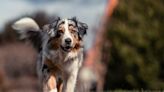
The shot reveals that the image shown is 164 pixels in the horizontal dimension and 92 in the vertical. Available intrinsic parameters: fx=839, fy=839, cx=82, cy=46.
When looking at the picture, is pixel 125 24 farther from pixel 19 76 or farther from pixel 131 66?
pixel 19 76

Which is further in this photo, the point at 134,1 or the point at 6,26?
the point at 6,26

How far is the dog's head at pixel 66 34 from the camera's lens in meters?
14.4

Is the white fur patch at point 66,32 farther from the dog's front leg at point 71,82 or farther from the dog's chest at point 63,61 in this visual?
the dog's front leg at point 71,82

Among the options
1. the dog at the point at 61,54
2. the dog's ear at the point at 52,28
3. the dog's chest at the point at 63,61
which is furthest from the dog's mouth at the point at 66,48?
the dog's ear at the point at 52,28

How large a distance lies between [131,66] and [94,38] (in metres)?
4.82

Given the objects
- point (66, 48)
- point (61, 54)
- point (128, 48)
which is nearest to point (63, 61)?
point (61, 54)

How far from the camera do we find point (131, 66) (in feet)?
164

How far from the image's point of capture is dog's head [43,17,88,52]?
14352mm

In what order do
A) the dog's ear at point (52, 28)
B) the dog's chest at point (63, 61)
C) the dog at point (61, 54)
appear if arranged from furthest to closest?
the dog's chest at point (63, 61) < the dog's ear at point (52, 28) < the dog at point (61, 54)

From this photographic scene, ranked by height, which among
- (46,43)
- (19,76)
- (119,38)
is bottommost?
(19,76)

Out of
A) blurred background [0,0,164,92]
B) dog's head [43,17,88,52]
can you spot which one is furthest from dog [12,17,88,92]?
blurred background [0,0,164,92]

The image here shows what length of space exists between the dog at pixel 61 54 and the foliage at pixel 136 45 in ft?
109

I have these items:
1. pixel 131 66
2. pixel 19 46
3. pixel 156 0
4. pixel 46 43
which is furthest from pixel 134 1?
pixel 46 43

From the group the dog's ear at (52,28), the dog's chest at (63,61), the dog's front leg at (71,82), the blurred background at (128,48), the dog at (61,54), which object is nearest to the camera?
the dog at (61,54)
